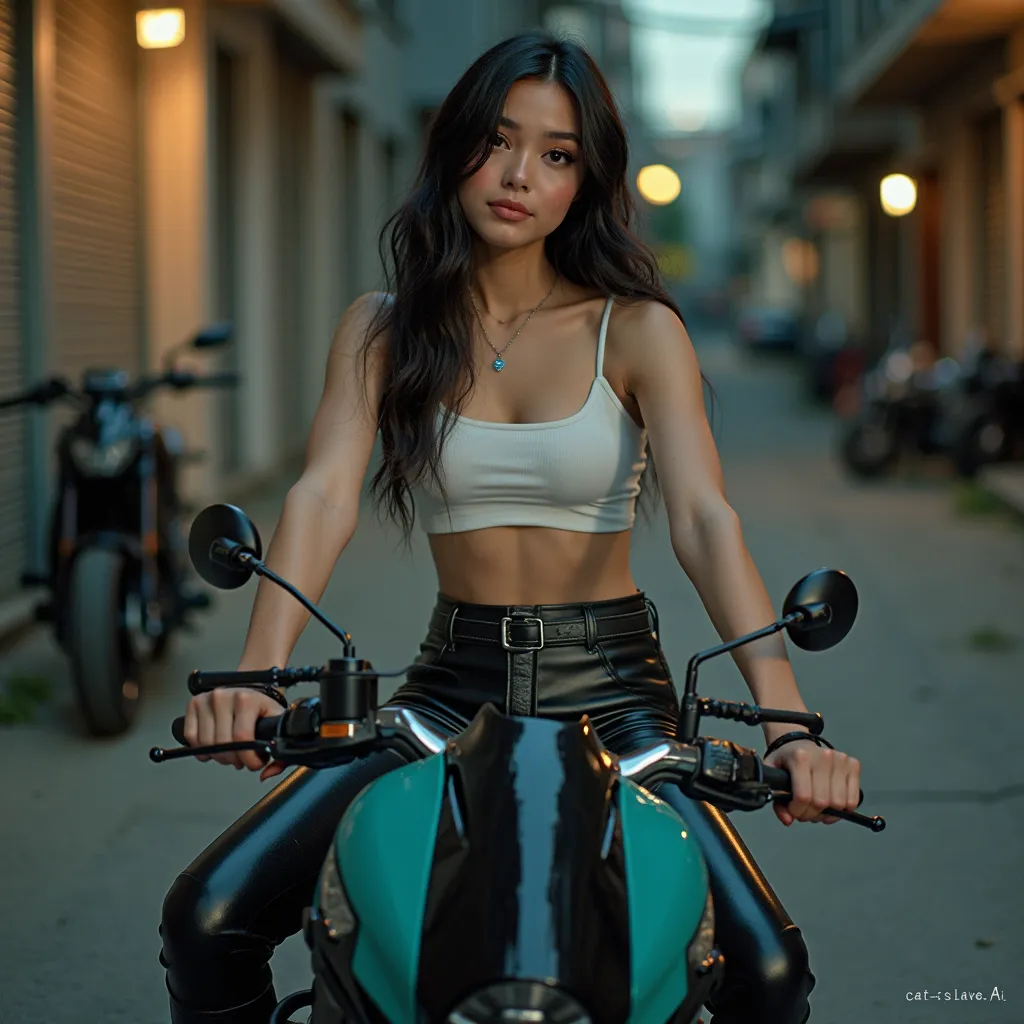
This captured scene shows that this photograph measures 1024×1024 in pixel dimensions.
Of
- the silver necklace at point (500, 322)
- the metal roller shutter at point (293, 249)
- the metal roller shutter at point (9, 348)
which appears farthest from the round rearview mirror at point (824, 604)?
the metal roller shutter at point (293, 249)

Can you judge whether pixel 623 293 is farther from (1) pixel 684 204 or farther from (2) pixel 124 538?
(1) pixel 684 204

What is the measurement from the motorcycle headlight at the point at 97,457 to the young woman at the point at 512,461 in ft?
11.3

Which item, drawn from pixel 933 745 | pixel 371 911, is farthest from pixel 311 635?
pixel 371 911

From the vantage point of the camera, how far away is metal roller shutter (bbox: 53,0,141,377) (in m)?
9.29

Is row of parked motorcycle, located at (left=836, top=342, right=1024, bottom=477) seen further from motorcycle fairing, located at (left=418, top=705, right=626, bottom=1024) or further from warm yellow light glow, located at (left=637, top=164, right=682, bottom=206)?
warm yellow light glow, located at (left=637, top=164, right=682, bottom=206)

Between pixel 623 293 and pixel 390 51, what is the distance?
20802mm

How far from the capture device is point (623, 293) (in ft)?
9.57

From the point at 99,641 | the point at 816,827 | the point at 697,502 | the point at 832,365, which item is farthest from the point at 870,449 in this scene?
the point at 697,502

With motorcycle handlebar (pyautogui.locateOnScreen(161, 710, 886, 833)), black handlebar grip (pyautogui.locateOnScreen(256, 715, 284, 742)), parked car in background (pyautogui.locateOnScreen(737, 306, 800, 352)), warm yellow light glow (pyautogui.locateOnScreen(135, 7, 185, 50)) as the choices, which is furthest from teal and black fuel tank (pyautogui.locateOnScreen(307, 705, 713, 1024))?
parked car in background (pyautogui.locateOnScreen(737, 306, 800, 352))

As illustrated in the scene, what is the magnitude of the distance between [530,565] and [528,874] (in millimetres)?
1131

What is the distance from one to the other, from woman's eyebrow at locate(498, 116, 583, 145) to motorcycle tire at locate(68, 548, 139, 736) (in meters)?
3.39

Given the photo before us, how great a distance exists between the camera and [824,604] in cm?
216

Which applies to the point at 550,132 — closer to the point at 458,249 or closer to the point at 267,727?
the point at 458,249

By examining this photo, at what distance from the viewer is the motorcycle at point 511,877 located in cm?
159
